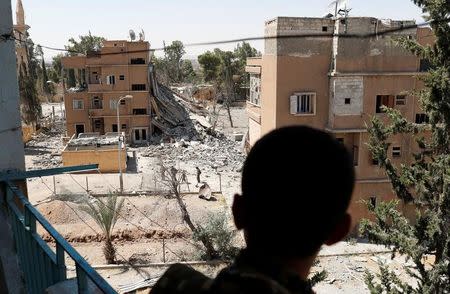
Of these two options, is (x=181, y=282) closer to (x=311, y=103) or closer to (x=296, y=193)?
(x=296, y=193)

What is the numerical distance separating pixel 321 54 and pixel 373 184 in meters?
5.59

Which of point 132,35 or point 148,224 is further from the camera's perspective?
point 132,35

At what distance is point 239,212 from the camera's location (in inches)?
42.8

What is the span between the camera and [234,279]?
902 millimetres

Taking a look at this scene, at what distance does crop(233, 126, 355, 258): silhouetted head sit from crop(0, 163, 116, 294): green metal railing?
0.83 metres

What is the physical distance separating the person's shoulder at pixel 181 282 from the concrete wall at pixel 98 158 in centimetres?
2556

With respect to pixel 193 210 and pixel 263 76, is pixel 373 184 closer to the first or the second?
pixel 263 76

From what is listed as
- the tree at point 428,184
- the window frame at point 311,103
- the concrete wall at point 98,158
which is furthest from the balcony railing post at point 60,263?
the concrete wall at point 98,158

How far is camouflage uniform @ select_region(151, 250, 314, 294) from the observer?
891 mm

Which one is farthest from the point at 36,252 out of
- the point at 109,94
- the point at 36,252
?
the point at 109,94

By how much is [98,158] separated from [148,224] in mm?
9568

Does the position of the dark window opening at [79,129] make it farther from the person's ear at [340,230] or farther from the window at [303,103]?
the person's ear at [340,230]

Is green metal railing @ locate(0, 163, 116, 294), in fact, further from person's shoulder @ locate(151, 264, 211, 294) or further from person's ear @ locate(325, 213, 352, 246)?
person's ear @ locate(325, 213, 352, 246)

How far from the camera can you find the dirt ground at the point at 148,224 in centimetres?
1477
